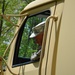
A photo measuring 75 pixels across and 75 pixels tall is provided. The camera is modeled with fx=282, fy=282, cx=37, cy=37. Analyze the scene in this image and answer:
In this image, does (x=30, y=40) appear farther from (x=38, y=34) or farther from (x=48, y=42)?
(x=48, y=42)

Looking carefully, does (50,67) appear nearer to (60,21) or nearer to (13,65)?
(60,21)

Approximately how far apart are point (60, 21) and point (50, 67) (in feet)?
1.66

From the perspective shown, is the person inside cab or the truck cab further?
the person inside cab

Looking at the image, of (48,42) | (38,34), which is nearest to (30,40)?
(38,34)

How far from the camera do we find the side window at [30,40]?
11.6ft

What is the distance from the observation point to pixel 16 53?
13.7 ft

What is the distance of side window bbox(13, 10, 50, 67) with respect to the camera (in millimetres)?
3538

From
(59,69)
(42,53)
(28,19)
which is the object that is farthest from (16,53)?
(59,69)

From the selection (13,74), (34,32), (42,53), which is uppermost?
(34,32)

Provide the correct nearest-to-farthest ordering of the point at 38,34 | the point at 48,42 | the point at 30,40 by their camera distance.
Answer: the point at 48,42 < the point at 38,34 < the point at 30,40

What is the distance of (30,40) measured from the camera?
391 centimetres

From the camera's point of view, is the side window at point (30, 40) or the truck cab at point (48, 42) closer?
the truck cab at point (48, 42)

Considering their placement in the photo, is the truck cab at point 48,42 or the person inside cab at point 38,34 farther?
the person inside cab at point 38,34

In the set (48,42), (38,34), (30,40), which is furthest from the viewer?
(30,40)
